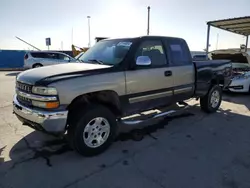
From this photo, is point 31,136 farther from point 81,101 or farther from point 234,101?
point 234,101

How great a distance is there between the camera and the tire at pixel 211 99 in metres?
6.16

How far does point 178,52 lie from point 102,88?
2430mm

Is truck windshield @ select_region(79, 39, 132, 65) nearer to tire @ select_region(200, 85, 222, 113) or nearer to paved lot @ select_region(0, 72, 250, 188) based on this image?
paved lot @ select_region(0, 72, 250, 188)

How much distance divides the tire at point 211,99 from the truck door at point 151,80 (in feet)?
5.56

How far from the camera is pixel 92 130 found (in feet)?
12.0

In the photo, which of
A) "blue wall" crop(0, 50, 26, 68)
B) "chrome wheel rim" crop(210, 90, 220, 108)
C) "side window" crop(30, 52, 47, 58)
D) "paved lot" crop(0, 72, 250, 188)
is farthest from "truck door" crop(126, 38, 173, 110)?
"blue wall" crop(0, 50, 26, 68)

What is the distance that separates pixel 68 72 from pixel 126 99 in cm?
117

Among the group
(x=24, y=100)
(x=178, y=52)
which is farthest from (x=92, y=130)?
(x=178, y=52)

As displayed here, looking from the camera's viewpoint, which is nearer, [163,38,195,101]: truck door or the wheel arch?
the wheel arch

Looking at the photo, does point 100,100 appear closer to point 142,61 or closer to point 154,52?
point 142,61

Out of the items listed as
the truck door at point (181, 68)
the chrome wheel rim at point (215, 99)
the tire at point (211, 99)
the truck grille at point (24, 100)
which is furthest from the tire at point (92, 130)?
the chrome wheel rim at point (215, 99)

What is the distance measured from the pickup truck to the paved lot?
1.22 ft

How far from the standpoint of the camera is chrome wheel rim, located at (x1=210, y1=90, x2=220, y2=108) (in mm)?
6307

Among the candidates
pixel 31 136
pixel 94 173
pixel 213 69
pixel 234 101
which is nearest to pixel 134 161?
pixel 94 173
